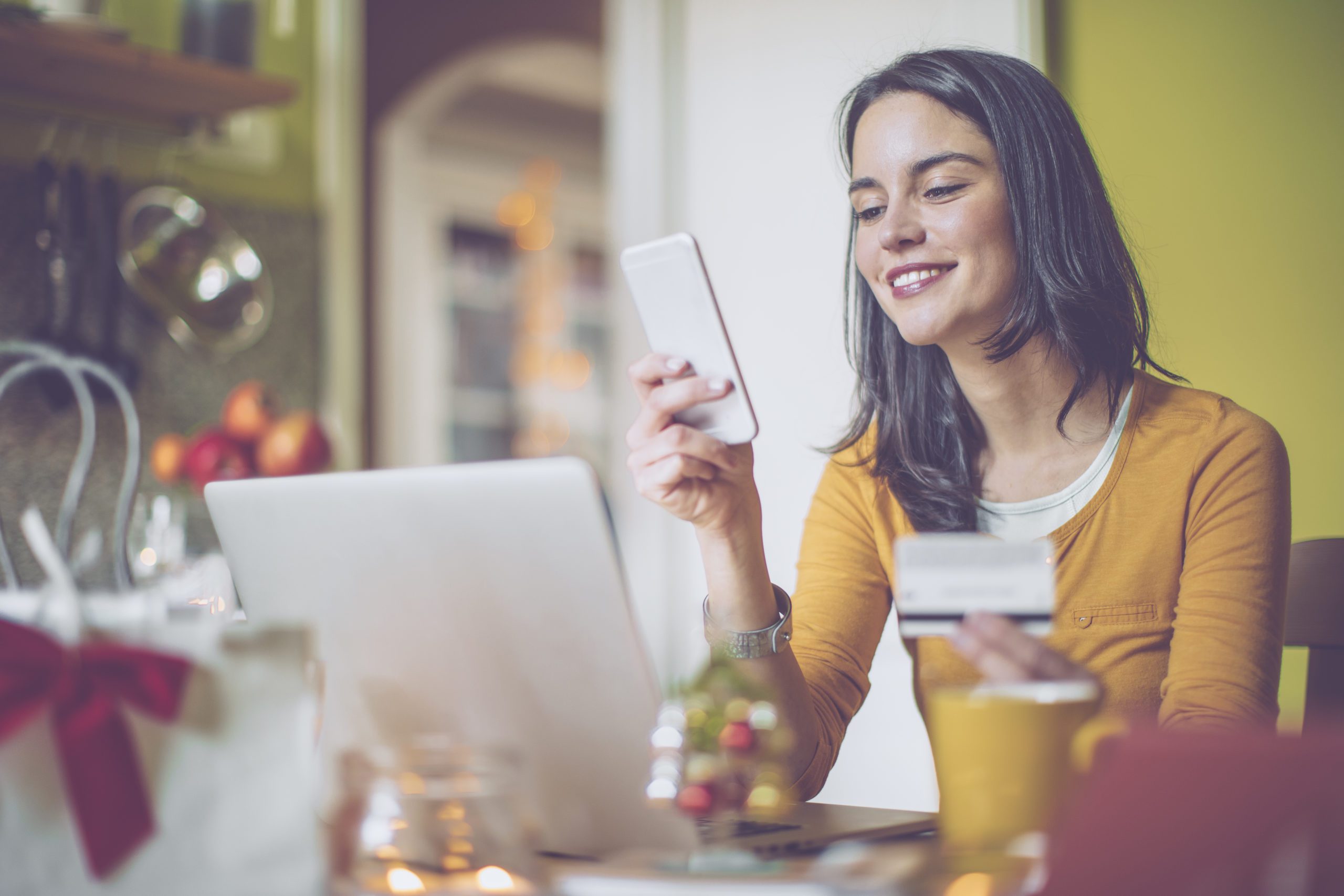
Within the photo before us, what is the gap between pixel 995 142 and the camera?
1.18 metres

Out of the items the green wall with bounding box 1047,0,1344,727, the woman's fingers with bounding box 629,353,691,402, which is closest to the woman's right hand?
the woman's fingers with bounding box 629,353,691,402

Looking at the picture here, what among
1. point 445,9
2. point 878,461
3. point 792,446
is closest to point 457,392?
point 445,9

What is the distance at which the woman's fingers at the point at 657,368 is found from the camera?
2.68ft

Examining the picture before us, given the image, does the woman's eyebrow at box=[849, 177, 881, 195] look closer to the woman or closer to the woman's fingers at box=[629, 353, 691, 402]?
the woman

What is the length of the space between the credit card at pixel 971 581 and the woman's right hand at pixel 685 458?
0.81ft

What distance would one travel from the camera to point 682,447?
0.85 m

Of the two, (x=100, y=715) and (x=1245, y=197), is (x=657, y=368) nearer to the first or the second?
(x=100, y=715)

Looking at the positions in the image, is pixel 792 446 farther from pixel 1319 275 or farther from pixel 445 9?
pixel 445 9

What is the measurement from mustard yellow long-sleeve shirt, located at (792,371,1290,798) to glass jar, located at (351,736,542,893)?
579 millimetres

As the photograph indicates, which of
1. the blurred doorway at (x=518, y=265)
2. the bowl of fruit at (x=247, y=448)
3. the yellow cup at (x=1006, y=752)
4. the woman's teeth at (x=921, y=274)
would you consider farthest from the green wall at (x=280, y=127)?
the yellow cup at (x=1006, y=752)

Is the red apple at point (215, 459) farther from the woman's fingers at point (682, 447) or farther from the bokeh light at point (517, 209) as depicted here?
the bokeh light at point (517, 209)

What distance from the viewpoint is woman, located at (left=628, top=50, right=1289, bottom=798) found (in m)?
1.04

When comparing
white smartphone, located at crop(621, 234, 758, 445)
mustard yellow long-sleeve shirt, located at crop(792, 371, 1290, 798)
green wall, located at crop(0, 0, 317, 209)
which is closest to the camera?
white smartphone, located at crop(621, 234, 758, 445)

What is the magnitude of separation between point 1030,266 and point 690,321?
546 mm
